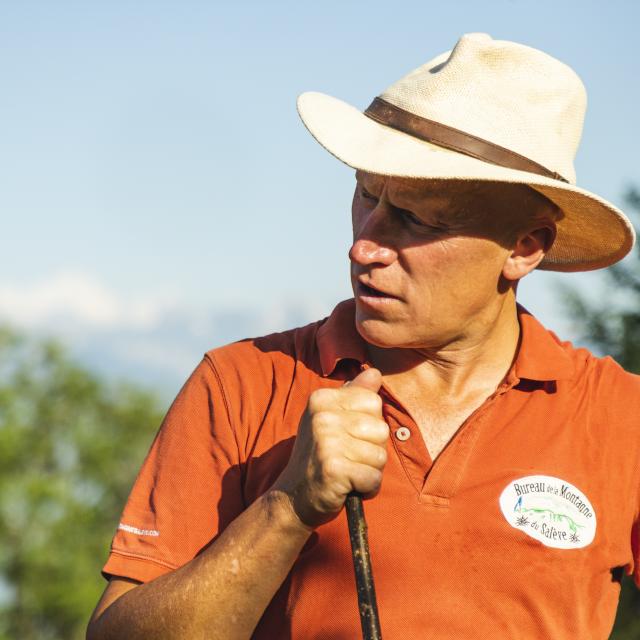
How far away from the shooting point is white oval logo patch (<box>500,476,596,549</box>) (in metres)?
3.37

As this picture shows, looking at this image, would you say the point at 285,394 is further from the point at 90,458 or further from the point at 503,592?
the point at 90,458

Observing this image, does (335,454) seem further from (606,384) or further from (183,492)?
(606,384)

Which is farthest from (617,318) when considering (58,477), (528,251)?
(58,477)

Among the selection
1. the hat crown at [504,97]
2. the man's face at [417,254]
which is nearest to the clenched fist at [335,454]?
the man's face at [417,254]

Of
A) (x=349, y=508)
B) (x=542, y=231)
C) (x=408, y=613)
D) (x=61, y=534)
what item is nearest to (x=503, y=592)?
(x=408, y=613)

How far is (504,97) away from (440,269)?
55 centimetres

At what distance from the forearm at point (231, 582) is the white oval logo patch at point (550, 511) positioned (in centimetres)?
63

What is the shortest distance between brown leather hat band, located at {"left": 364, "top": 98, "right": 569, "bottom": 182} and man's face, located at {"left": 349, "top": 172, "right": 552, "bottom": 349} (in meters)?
0.08

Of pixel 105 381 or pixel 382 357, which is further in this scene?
pixel 105 381

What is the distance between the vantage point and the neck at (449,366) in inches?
145

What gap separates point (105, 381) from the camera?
53344 millimetres

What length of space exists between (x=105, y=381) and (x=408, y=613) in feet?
167

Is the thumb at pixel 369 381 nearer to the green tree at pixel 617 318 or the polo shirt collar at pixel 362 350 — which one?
the polo shirt collar at pixel 362 350

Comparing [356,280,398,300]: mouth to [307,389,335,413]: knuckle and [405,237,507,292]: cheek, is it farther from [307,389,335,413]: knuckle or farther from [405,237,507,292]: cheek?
[307,389,335,413]: knuckle
